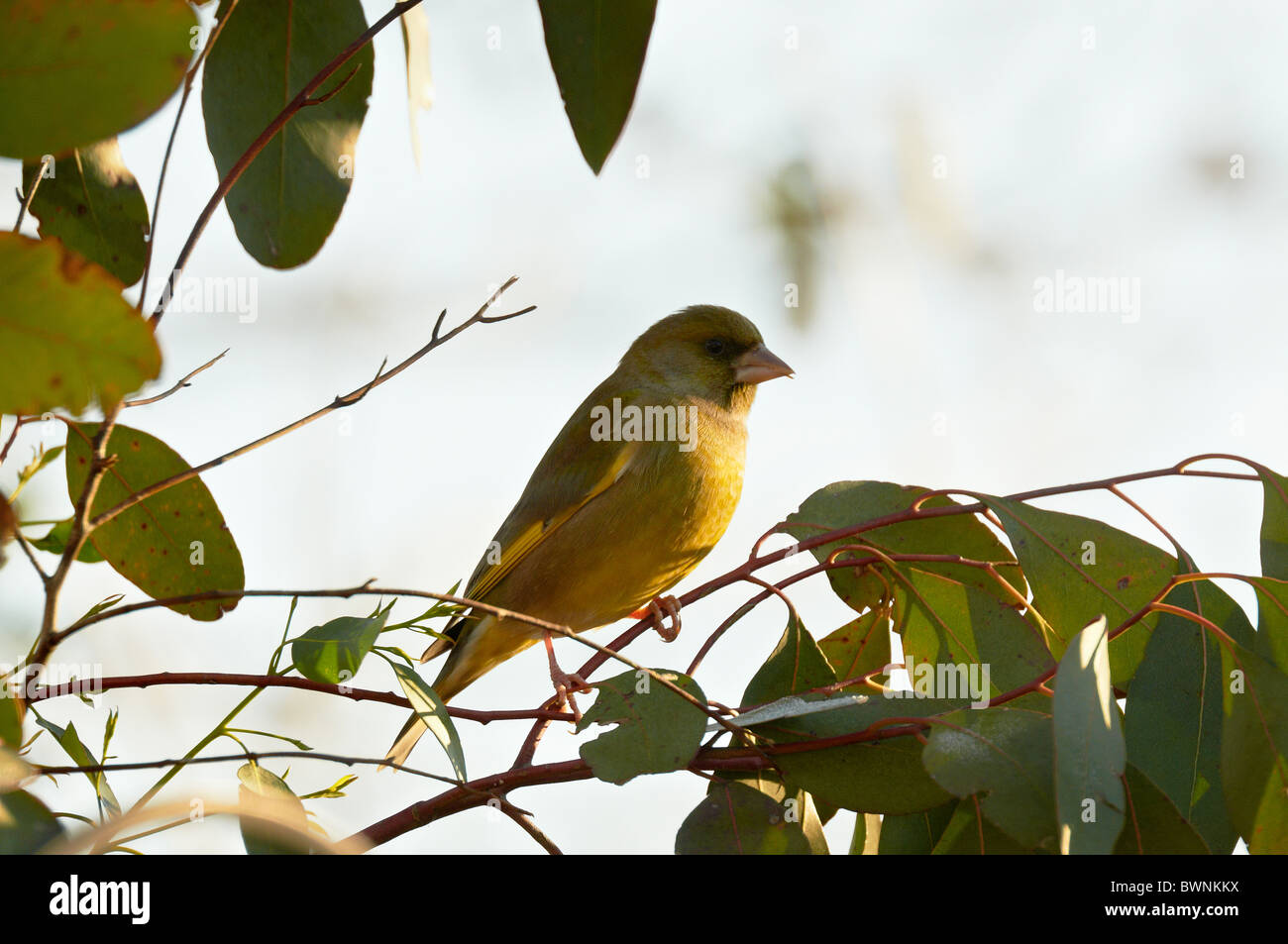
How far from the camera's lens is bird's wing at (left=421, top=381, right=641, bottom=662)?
394cm

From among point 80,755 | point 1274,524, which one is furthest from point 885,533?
point 80,755

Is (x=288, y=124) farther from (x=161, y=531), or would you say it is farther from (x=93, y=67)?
(x=93, y=67)

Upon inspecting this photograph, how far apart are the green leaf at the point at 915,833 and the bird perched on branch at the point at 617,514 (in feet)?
4.34

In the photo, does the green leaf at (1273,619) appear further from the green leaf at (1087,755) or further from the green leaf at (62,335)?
the green leaf at (62,335)

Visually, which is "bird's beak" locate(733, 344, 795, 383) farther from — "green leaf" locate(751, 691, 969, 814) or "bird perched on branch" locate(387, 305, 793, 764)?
"green leaf" locate(751, 691, 969, 814)

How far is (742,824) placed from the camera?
6.83 ft

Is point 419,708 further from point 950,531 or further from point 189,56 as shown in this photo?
point 950,531

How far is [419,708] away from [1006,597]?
49.6 inches

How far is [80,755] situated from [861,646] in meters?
1.63

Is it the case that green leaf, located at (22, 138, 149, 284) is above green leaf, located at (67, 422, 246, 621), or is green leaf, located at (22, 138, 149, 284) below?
above

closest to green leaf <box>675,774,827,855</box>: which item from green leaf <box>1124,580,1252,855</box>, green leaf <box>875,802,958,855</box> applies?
green leaf <box>875,802,958,855</box>

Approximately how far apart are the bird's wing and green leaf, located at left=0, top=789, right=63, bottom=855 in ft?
8.46

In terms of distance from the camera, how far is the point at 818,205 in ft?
19.5
